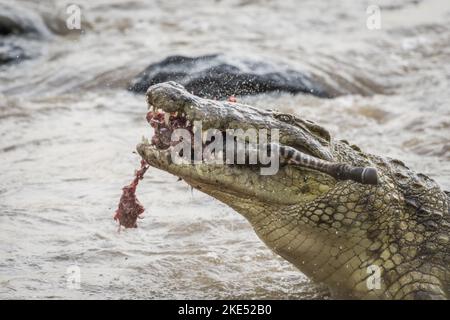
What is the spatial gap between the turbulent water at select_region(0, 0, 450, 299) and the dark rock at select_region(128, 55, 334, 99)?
19 cm

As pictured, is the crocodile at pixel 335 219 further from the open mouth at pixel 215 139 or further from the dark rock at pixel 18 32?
the dark rock at pixel 18 32

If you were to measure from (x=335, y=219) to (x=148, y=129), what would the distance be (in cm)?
423

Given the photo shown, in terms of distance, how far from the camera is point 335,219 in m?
4.14

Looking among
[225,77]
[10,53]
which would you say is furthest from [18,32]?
[225,77]

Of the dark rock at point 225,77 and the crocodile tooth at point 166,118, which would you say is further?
the dark rock at point 225,77

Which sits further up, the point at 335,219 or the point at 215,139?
the point at 215,139

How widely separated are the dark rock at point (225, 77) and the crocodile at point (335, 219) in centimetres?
442

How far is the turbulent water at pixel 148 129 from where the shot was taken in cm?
486

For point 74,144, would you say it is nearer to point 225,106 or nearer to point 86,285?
point 86,285

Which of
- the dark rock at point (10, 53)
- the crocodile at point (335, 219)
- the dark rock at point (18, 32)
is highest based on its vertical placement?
the dark rock at point (18, 32)

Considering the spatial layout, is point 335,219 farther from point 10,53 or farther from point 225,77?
point 10,53

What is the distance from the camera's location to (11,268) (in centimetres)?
473

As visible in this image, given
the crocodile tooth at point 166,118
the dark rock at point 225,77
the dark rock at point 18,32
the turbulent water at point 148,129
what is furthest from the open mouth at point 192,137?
the dark rock at point 18,32

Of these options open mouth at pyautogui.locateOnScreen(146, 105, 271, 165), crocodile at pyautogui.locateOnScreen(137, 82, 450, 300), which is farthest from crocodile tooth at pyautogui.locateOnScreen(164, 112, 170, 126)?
crocodile at pyautogui.locateOnScreen(137, 82, 450, 300)
